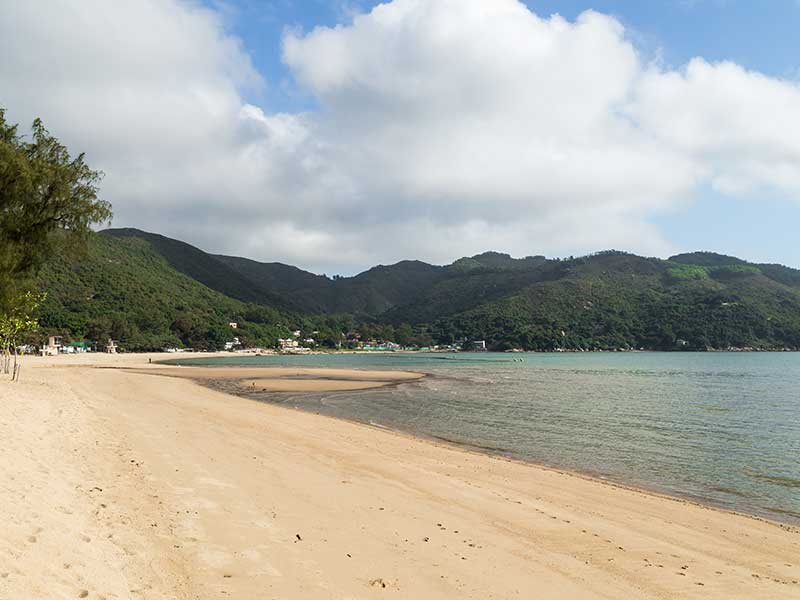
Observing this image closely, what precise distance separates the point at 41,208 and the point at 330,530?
21364mm

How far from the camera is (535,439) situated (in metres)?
23.5

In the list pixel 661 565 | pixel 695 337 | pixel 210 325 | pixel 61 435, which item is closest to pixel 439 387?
pixel 61 435

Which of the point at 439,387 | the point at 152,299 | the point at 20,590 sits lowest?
the point at 439,387

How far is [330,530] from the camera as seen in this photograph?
28.9 feet

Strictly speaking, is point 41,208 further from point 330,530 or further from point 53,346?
point 53,346

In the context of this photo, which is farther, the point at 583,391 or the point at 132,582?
the point at 583,391

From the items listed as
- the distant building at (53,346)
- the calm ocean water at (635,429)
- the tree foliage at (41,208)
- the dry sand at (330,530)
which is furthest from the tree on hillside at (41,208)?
the distant building at (53,346)

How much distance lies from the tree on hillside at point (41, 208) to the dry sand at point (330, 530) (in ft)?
31.9

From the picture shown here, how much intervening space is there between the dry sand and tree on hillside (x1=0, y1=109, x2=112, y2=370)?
971 centimetres

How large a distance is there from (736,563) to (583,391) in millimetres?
41200

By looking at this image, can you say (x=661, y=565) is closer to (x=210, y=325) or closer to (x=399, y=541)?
(x=399, y=541)

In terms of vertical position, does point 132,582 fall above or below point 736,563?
above

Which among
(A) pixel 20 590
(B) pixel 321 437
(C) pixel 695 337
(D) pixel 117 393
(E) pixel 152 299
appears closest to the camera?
(A) pixel 20 590

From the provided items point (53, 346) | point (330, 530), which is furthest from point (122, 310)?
point (330, 530)
